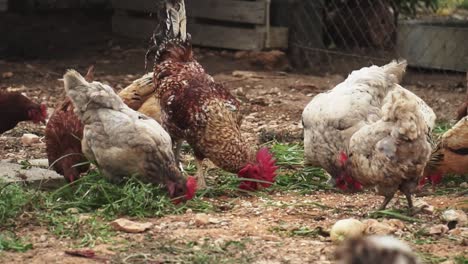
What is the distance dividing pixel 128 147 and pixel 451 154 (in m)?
2.33

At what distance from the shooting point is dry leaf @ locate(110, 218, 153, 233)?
17.0ft

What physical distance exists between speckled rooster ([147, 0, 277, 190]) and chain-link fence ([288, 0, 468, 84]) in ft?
16.1

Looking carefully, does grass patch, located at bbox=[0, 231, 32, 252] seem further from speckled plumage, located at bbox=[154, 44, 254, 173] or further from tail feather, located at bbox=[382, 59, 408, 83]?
tail feather, located at bbox=[382, 59, 408, 83]

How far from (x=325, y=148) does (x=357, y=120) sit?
0.28m

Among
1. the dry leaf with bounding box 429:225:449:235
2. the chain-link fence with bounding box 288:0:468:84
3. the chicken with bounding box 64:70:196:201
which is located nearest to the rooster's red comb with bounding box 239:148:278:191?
the chicken with bounding box 64:70:196:201

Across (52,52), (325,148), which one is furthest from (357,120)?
(52,52)

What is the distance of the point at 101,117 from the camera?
5.96 meters

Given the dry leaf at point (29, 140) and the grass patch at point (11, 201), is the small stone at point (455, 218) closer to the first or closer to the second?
the grass patch at point (11, 201)

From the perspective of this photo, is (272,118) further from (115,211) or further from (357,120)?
(115,211)

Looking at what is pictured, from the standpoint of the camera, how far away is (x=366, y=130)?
561 centimetres

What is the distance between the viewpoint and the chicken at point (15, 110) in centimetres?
771

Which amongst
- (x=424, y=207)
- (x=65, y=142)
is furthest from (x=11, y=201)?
(x=424, y=207)

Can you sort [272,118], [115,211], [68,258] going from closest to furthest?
[68,258]
[115,211]
[272,118]

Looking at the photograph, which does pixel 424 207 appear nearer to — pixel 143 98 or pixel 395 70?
pixel 395 70
